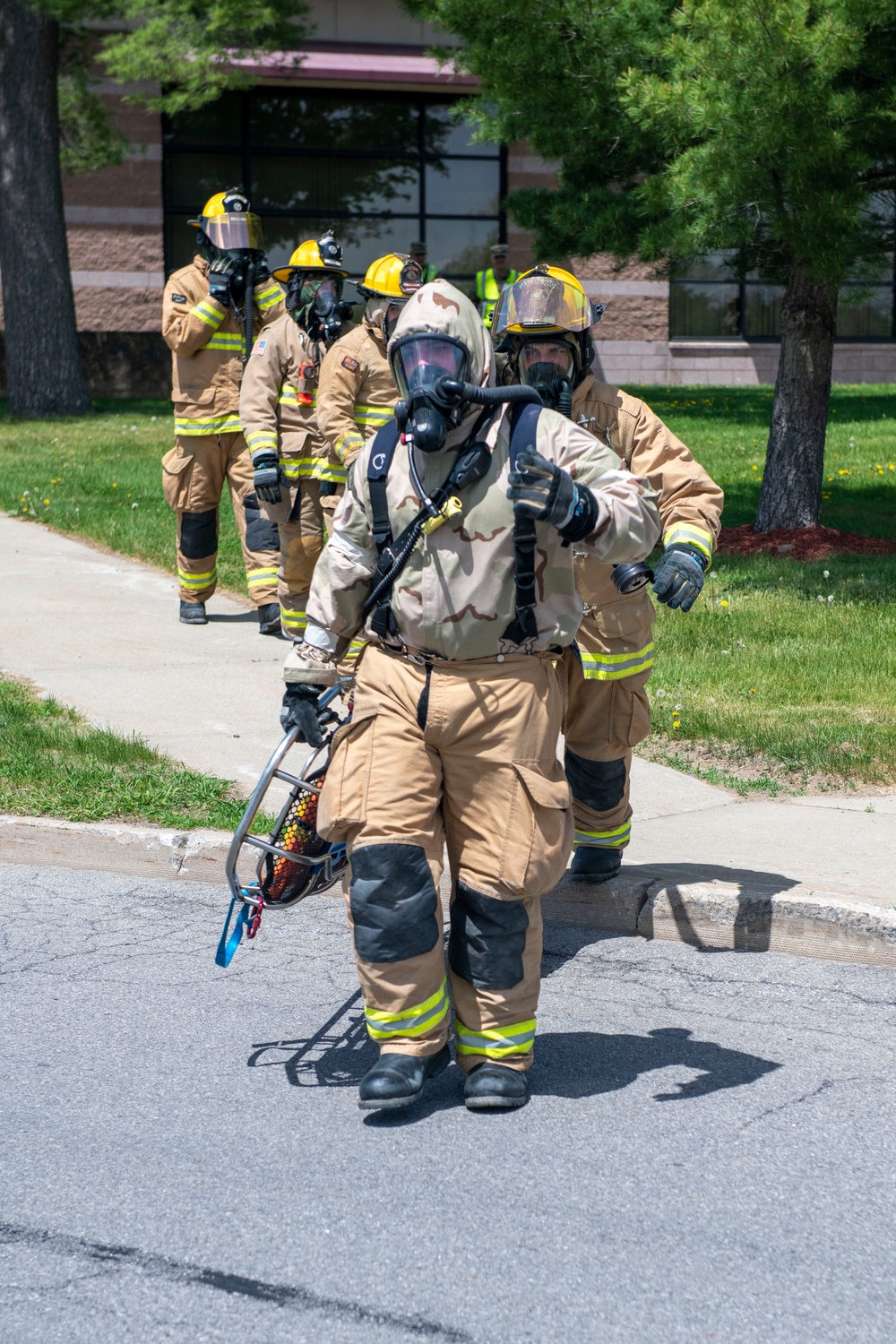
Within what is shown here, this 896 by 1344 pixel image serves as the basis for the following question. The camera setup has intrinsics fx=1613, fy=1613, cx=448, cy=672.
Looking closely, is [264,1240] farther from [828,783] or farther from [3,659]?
[3,659]

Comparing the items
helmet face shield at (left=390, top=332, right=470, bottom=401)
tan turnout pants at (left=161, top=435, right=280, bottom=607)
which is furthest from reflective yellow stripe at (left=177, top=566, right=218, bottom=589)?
helmet face shield at (left=390, top=332, right=470, bottom=401)

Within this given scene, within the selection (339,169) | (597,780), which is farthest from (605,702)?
(339,169)

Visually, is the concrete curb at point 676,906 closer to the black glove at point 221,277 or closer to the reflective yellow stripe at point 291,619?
the reflective yellow stripe at point 291,619

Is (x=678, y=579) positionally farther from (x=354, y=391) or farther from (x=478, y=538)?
(x=354, y=391)

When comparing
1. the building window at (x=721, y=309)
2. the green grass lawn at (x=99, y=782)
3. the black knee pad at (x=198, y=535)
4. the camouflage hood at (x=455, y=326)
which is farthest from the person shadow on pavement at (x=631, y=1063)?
the building window at (x=721, y=309)

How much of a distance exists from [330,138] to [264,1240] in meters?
23.2

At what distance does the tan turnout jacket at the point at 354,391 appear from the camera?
7762 millimetres

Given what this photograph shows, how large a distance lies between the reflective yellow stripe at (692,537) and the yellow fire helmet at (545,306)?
647 millimetres

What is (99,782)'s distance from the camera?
6.19 meters

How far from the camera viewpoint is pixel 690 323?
2602cm

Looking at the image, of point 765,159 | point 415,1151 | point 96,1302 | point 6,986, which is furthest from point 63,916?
point 765,159

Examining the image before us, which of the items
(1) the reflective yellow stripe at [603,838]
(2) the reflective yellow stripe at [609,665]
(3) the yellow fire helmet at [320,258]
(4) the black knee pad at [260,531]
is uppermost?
(3) the yellow fire helmet at [320,258]

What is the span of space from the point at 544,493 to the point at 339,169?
22414 mm

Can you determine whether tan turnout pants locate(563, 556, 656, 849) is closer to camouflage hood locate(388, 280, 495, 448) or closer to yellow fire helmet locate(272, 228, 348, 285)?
camouflage hood locate(388, 280, 495, 448)
